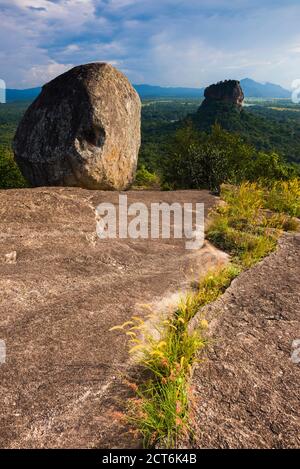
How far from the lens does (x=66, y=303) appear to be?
5902 mm

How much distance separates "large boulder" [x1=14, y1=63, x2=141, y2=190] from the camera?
12281mm

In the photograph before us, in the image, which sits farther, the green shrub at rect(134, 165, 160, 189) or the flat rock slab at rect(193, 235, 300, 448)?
the green shrub at rect(134, 165, 160, 189)

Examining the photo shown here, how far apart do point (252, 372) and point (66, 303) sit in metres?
3.13

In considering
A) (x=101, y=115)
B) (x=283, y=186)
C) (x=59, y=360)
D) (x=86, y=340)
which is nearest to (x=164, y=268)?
(x=86, y=340)

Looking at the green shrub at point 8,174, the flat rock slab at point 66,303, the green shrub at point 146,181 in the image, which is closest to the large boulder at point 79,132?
the flat rock slab at point 66,303

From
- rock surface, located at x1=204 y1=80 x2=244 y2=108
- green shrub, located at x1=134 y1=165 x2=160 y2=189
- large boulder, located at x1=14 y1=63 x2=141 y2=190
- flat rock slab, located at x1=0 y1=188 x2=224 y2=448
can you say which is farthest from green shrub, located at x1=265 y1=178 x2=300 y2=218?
rock surface, located at x1=204 y1=80 x2=244 y2=108

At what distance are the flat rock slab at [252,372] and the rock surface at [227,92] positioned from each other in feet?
460

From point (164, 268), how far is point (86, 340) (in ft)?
9.21

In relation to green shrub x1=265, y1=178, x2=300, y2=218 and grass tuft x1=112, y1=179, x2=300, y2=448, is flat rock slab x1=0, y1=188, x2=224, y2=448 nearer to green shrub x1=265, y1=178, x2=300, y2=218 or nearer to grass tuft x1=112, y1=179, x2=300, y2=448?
grass tuft x1=112, y1=179, x2=300, y2=448

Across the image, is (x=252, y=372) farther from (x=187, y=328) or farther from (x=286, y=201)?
(x=286, y=201)

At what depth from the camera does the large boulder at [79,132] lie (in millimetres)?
12281

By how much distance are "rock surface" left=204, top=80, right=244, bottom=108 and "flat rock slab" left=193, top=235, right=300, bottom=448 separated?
460 feet

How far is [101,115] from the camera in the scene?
12398 mm
